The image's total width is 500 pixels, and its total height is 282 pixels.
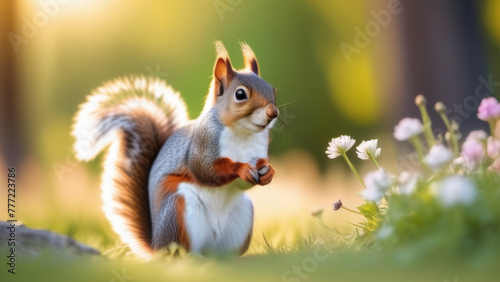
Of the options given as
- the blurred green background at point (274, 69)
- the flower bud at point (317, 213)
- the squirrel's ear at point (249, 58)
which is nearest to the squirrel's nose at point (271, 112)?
the squirrel's ear at point (249, 58)

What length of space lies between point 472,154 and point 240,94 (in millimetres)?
594

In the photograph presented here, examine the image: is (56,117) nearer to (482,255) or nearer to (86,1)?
(86,1)

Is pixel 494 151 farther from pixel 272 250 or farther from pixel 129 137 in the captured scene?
pixel 129 137

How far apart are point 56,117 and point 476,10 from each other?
2.48 m

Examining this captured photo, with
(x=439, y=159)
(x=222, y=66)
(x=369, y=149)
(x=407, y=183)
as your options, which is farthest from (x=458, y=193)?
(x=222, y=66)

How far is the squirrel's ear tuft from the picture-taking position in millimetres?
1689

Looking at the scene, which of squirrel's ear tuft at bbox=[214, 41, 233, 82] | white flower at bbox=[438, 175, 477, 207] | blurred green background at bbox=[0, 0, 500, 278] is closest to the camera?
white flower at bbox=[438, 175, 477, 207]

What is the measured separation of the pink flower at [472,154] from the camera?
149 centimetres

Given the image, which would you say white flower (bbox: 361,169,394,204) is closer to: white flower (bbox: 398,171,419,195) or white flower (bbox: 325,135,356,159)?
white flower (bbox: 398,171,419,195)

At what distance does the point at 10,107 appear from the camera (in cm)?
356

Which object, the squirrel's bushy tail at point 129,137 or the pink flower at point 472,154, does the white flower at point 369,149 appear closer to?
the pink flower at point 472,154

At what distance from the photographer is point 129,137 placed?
1972 mm

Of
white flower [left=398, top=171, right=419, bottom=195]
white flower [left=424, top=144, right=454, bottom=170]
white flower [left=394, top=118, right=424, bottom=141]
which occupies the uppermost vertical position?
white flower [left=394, top=118, right=424, bottom=141]

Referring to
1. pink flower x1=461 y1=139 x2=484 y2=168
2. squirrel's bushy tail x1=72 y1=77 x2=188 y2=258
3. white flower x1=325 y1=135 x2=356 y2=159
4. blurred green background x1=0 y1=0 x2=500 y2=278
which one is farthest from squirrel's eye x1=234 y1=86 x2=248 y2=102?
blurred green background x1=0 y1=0 x2=500 y2=278
